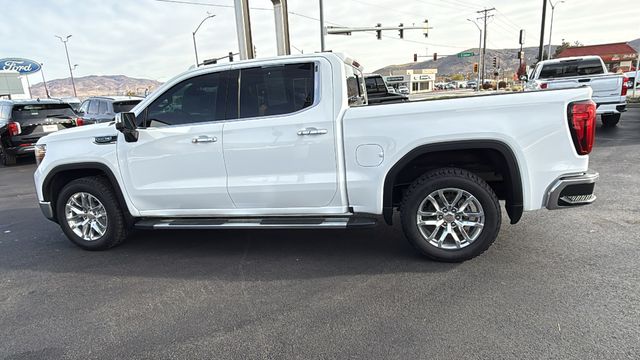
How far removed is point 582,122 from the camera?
3.28 metres

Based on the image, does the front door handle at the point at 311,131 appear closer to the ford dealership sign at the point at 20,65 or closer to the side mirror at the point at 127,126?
the side mirror at the point at 127,126

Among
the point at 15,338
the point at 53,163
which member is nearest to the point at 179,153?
the point at 53,163

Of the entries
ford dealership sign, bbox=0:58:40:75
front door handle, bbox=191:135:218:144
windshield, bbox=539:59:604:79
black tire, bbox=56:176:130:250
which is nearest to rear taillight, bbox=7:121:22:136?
black tire, bbox=56:176:130:250

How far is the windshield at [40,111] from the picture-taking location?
430 inches

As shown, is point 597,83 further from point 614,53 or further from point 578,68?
point 614,53

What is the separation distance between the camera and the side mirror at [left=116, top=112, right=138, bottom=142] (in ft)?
13.0

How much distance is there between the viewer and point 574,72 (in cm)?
1252

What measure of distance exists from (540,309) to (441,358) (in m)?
0.98

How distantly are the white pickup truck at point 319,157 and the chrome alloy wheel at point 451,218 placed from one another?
0.01 m

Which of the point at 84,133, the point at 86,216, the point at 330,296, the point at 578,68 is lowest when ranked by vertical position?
the point at 330,296

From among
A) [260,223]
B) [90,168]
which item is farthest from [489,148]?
[90,168]

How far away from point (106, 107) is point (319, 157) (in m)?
9.36

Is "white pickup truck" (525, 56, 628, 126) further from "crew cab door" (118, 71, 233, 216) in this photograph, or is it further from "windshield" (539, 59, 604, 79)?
"crew cab door" (118, 71, 233, 216)

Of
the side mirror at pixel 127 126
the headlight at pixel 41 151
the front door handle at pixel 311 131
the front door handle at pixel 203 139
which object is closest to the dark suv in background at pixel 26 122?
the headlight at pixel 41 151
